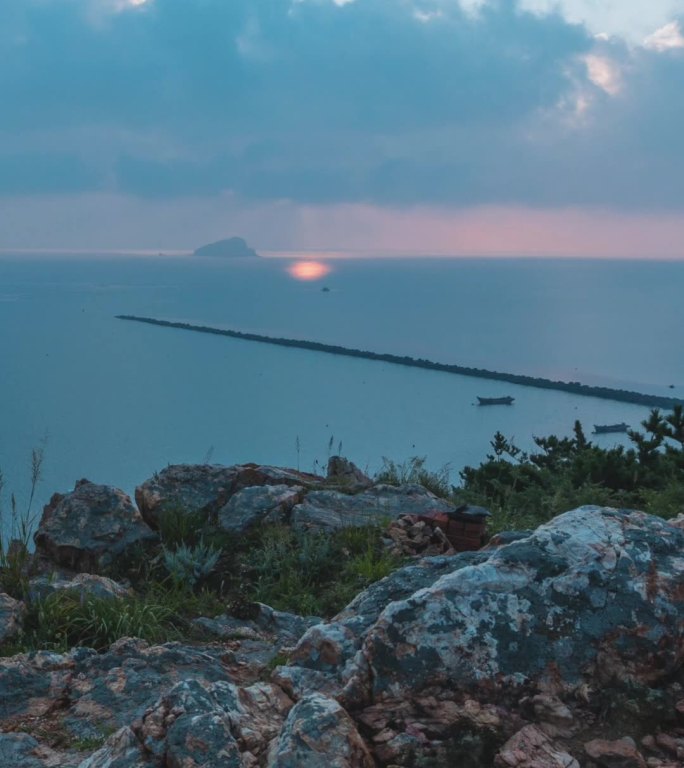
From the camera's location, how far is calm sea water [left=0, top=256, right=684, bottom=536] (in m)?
23.7

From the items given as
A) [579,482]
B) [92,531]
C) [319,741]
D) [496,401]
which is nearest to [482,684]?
[319,741]

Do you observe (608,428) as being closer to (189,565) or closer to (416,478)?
(416,478)

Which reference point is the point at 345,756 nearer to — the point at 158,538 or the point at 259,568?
the point at 259,568

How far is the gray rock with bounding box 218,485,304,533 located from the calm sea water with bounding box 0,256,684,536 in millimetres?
1433

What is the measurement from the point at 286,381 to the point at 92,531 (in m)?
32.0

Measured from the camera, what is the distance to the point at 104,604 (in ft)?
17.4

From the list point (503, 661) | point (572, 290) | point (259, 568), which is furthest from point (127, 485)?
point (572, 290)

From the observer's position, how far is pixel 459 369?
45531 millimetres

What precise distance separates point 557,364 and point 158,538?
43.8m

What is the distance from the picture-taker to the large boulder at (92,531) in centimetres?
734

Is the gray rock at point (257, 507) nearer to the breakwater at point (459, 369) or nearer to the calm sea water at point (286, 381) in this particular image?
the calm sea water at point (286, 381)

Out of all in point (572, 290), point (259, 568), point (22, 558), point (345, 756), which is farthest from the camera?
point (572, 290)

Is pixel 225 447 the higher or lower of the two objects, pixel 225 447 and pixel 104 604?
the lower

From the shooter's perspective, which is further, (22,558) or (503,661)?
(22,558)
